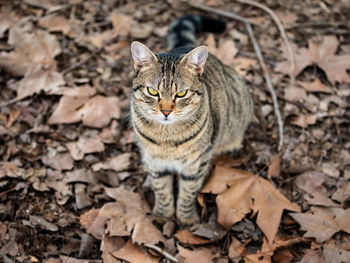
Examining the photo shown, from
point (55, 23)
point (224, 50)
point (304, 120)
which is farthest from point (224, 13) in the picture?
point (55, 23)

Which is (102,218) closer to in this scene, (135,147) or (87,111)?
(135,147)

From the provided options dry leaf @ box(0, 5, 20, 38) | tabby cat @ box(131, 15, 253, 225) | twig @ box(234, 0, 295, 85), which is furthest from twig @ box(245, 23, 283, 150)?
dry leaf @ box(0, 5, 20, 38)

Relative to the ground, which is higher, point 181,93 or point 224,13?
point 224,13

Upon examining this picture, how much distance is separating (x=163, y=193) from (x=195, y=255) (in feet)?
2.08

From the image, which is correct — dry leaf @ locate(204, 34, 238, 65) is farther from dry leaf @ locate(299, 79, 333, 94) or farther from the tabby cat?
dry leaf @ locate(299, 79, 333, 94)

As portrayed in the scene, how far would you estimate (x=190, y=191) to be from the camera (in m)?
3.13

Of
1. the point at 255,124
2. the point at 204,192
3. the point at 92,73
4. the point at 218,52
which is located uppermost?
the point at 218,52

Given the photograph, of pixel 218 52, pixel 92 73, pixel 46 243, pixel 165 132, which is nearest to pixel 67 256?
pixel 46 243

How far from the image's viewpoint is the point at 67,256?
9.45ft

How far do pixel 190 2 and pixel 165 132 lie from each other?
2.73 meters

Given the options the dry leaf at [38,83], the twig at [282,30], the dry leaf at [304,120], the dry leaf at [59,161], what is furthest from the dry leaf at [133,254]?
the twig at [282,30]

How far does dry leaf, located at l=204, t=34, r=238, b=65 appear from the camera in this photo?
4242 mm

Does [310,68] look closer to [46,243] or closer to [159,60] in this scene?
[159,60]

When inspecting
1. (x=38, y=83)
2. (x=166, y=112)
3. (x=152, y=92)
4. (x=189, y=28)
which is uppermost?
(x=189, y=28)
